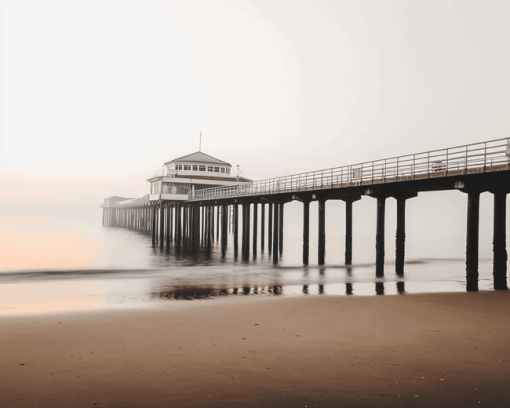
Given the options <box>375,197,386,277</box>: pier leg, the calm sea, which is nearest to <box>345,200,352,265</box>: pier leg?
the calm sea

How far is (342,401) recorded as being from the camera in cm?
542

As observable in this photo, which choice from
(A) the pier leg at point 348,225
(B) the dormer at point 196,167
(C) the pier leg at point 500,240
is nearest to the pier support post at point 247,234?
(A) the pier leg at point 348,225

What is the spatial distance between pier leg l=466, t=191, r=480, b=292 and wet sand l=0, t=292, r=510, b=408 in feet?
11.7

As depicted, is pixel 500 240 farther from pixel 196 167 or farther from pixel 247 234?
pixel 196 167

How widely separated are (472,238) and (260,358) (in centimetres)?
986

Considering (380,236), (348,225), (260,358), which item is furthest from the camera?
(348,225)

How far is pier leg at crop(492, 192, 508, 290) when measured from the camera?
1382 cm

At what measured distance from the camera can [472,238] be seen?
46.4 ft

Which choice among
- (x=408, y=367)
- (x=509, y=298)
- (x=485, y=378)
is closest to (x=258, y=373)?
(x=408, y=367)

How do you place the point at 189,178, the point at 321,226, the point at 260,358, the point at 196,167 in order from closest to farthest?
the point at 260,358
the point at 321,226
the point at 189,178
the point at 196,167

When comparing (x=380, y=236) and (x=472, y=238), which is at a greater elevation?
(x=472, y=238)

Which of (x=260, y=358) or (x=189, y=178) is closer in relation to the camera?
(x=260, y=358)

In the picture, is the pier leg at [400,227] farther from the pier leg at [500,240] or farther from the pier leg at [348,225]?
the pier leg at [348,225]

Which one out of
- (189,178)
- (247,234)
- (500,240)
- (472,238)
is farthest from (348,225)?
(189,178)
